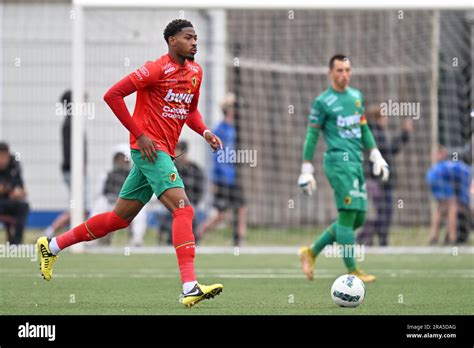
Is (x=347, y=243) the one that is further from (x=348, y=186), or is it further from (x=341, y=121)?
(x=341, y=121)

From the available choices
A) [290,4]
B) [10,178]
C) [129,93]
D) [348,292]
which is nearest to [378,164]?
[348,292]

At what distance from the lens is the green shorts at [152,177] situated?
938 centimetres

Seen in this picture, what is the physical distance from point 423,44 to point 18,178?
754 centimetres

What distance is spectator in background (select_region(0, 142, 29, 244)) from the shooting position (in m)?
18.2

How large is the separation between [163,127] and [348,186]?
3.17m

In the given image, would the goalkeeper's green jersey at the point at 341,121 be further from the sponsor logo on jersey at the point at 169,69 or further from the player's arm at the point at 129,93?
the player's arm at the point at 129,93

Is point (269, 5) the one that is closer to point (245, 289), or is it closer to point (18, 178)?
point (18, 178)

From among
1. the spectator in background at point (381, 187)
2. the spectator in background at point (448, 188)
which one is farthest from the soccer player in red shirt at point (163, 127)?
the spectator in background at point (448, 188)

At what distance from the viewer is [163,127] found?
9.58 metres

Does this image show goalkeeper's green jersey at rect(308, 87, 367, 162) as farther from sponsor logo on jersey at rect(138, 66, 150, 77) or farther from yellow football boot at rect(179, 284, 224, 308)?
yellow football boot at rect(179, 284, 224, 308)

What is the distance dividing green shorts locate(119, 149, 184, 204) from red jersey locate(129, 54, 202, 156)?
0.38ft

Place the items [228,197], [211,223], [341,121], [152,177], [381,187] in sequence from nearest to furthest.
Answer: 1. [152,177]
2. [341,121]
3. [211,223]
4. [228,197]
5. [381,187]

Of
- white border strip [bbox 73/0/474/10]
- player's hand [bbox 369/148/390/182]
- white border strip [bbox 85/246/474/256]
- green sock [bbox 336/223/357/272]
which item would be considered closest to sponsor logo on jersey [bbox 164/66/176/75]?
green sock [bbox 336/223/357/272]
